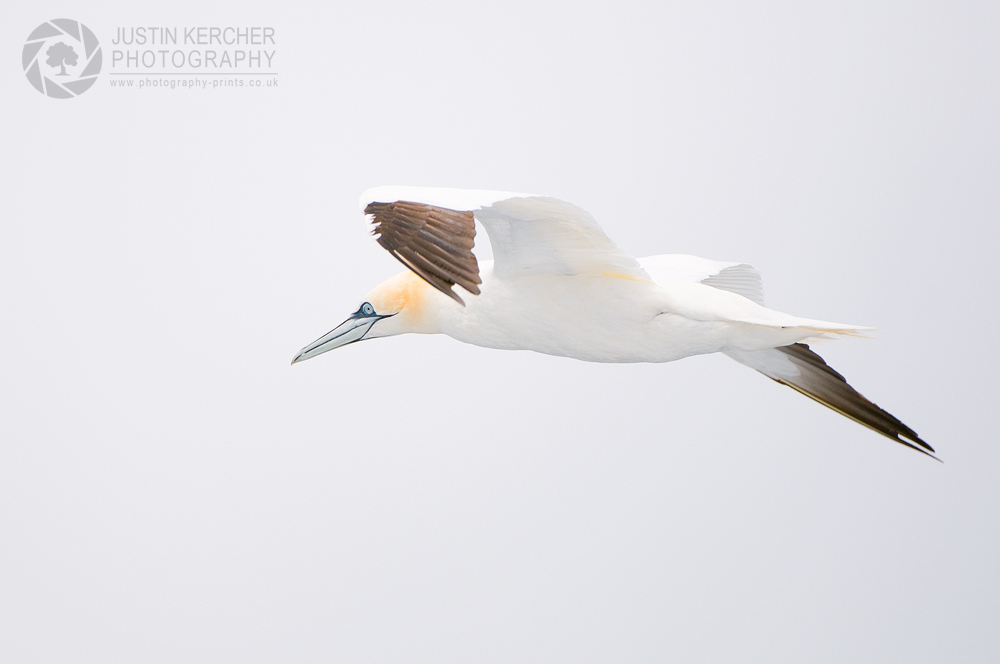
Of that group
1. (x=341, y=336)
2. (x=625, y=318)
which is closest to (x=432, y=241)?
(x=625, y=318)

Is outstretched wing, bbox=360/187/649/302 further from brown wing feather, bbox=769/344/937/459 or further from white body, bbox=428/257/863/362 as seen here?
brown wing feather, bbox=769/344/937/459

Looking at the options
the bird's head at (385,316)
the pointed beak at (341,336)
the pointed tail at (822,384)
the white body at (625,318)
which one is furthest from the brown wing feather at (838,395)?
the pointed beak at (341,336)

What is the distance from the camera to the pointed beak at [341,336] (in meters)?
4.76

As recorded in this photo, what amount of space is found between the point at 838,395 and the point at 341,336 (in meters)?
2.38

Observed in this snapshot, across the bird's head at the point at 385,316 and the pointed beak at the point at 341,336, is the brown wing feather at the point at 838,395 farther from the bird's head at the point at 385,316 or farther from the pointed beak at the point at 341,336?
the pointed beak at the point at 341,336

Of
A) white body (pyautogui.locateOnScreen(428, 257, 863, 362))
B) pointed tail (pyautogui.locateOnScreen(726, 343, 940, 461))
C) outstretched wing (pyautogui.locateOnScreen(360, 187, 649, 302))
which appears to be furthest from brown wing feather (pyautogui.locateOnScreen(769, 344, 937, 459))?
outstretched wing (pyautogui.locateOnScreen(360, 187, 649, 302))

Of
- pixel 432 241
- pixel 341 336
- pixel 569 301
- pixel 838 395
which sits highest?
pixel 432 241

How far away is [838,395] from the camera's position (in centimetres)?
467

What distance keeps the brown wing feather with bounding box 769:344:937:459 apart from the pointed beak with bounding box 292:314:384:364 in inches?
77.3

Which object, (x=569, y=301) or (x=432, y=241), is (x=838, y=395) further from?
(x=432, y=241)

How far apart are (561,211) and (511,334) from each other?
0.80 meters

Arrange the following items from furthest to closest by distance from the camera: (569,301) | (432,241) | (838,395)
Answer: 1. (838,395)
2. (569,301)
3. (432,241)

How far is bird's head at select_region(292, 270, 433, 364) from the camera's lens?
462cm

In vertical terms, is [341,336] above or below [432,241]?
below
